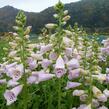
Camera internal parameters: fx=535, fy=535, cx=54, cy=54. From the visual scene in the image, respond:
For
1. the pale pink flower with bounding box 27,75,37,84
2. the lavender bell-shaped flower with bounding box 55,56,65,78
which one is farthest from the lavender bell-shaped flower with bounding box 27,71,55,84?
the lavender bell-shaped flower with bounding box 55,56,65,78

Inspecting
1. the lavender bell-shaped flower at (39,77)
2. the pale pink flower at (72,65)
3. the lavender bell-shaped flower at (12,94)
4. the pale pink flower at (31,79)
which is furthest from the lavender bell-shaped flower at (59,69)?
the lavender bell-shaped flower at (12,94)

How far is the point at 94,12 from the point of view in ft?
144

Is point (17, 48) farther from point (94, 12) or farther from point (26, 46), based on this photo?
point (94, 12)

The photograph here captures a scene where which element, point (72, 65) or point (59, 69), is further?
point (72, 65)

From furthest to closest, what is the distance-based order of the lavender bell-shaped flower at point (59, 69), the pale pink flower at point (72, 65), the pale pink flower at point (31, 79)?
the pale pink flower at point (31, 79) → the pale pink flower at point (72, 65) → the lavender bell-shaped flower at point (59, 69)

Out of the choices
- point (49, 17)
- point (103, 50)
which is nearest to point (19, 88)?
point (103, 50)

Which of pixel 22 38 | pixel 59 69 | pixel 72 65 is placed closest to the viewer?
pixel 59 69

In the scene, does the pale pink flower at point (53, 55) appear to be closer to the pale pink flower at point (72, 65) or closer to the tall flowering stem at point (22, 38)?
the pale pink flower at point (72, 65)

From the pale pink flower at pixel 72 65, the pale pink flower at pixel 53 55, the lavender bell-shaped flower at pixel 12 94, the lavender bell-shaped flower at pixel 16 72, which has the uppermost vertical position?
the pale pink flower at pixel 53 55

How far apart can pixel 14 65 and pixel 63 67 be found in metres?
0.63

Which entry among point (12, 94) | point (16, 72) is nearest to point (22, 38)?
point (16, 72)

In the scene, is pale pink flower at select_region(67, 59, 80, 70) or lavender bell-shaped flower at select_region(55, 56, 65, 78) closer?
lavender bell-shaped flower at select_region(55, 56, 65, 78)

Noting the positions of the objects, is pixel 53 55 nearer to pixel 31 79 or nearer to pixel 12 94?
pixel 31 79

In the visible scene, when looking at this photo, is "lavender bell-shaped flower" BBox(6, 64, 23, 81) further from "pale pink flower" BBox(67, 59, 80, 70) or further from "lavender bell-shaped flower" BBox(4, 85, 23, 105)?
"pale pink flower" BBox(67, 59, 80, 70)
